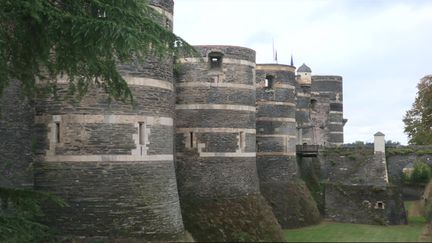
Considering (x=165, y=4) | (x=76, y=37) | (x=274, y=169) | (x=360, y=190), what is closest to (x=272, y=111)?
(x=274, y=169)

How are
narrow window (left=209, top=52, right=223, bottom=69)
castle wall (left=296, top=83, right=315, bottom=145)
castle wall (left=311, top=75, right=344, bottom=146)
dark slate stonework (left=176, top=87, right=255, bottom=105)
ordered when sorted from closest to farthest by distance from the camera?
dark slate stonework (left=176, top=87, right=255, bottom=105), narrow window (left=209, top=52, right=223, bottom=69), castle wall (left=296, top=83, right=315, bottom=145), castle wall (left=311, top=75, right=344, bottom=146)

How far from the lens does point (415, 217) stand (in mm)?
35312

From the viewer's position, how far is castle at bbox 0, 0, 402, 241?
48.6 ft

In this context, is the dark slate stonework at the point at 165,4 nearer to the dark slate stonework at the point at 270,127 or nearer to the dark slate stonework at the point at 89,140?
the dark slate stonework at the point at 89,140

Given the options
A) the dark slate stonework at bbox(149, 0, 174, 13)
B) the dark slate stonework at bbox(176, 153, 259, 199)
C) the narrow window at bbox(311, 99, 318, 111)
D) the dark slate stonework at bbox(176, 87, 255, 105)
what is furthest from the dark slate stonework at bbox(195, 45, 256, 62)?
the narrow window at bbox(311, 99, 318, 111)

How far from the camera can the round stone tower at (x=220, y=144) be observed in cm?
2238

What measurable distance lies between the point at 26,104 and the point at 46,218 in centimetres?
327

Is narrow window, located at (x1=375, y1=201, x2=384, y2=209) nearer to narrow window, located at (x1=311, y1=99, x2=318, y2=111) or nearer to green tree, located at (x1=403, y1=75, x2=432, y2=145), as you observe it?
narrow window, located at (x1=311, y1=99, x2=318, y2=111)

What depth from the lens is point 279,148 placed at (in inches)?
1243

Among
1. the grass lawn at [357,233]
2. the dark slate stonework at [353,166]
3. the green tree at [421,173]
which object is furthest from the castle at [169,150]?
the green tree at [421,173]

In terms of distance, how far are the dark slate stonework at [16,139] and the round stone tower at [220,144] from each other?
8114 millimetres

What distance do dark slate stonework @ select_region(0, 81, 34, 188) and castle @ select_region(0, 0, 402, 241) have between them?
28mm

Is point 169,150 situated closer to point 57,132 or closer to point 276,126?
point 57,132

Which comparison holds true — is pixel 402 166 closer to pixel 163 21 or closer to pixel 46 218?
pixel 163 21
